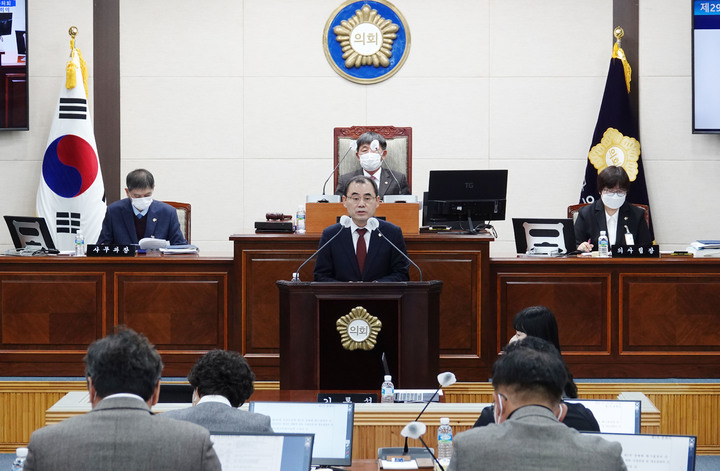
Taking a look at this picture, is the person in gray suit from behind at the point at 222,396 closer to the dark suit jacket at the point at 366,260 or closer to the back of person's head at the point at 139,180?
the dark suit jacket at the point at 366,260

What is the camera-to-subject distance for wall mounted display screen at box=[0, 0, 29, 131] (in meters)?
8.53

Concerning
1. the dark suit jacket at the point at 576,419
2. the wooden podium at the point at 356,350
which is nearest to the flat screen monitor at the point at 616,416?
the dark suit jacket at the point at 576,419

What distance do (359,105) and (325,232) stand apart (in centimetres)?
344

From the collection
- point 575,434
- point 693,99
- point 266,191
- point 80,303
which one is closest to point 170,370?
point 80,303

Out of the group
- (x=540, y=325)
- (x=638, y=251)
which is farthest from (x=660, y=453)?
(x=638, y=251)

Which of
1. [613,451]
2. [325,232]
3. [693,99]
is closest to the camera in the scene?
[613,451]

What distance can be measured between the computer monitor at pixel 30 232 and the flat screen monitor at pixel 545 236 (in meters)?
3.29

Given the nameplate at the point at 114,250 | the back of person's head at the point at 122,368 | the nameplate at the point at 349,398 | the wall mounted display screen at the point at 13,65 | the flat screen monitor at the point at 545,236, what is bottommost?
the nameplate at the point at 349,398

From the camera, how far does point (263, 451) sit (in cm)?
279

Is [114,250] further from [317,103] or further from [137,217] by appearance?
[317,103]

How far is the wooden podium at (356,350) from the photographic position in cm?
511

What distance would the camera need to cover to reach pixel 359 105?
8867 millimetres

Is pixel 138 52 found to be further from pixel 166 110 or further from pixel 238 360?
pixel 238 360

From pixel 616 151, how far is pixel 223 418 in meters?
6.52
